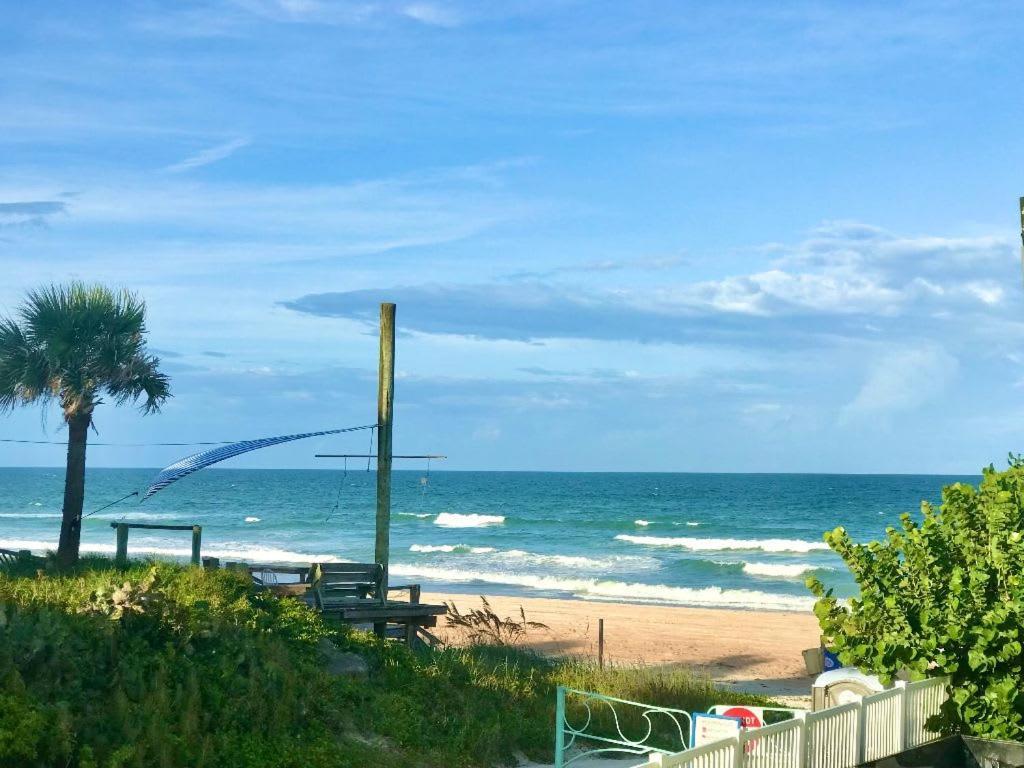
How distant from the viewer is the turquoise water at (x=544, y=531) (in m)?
47.0

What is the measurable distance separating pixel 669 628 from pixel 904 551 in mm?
20190

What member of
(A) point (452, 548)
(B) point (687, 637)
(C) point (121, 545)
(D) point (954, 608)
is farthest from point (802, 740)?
(A) point (452, 548)

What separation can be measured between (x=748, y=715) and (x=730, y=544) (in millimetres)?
55500

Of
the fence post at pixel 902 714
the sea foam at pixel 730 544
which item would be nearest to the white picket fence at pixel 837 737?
the fence post at pixel 902 714

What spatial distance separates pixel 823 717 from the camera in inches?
360

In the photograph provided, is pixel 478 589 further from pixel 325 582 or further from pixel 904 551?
pixel 904 551

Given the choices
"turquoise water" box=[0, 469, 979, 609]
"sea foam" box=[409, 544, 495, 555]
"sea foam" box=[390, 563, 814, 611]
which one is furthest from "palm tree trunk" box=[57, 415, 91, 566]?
"sea foam" box=[409, 544, 495, 555]

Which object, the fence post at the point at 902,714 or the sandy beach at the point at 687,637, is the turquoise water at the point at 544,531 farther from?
the fence post at the point at 902,714

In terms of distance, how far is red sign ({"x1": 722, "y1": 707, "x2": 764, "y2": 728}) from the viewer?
9.24 m

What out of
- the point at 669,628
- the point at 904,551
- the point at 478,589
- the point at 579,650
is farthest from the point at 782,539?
the point at 904,551

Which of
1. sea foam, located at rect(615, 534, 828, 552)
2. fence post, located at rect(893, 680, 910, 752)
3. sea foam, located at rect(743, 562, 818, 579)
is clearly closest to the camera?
fence post, located at rect(893, 680, 910, 752)

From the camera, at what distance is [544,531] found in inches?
2926

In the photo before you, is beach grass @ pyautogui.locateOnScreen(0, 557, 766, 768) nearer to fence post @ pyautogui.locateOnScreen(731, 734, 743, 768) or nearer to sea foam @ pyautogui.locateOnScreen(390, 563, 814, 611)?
fence post @ pyautogui.locateOnScreen(731, 734, 743, 768)

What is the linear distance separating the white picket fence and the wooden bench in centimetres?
881
